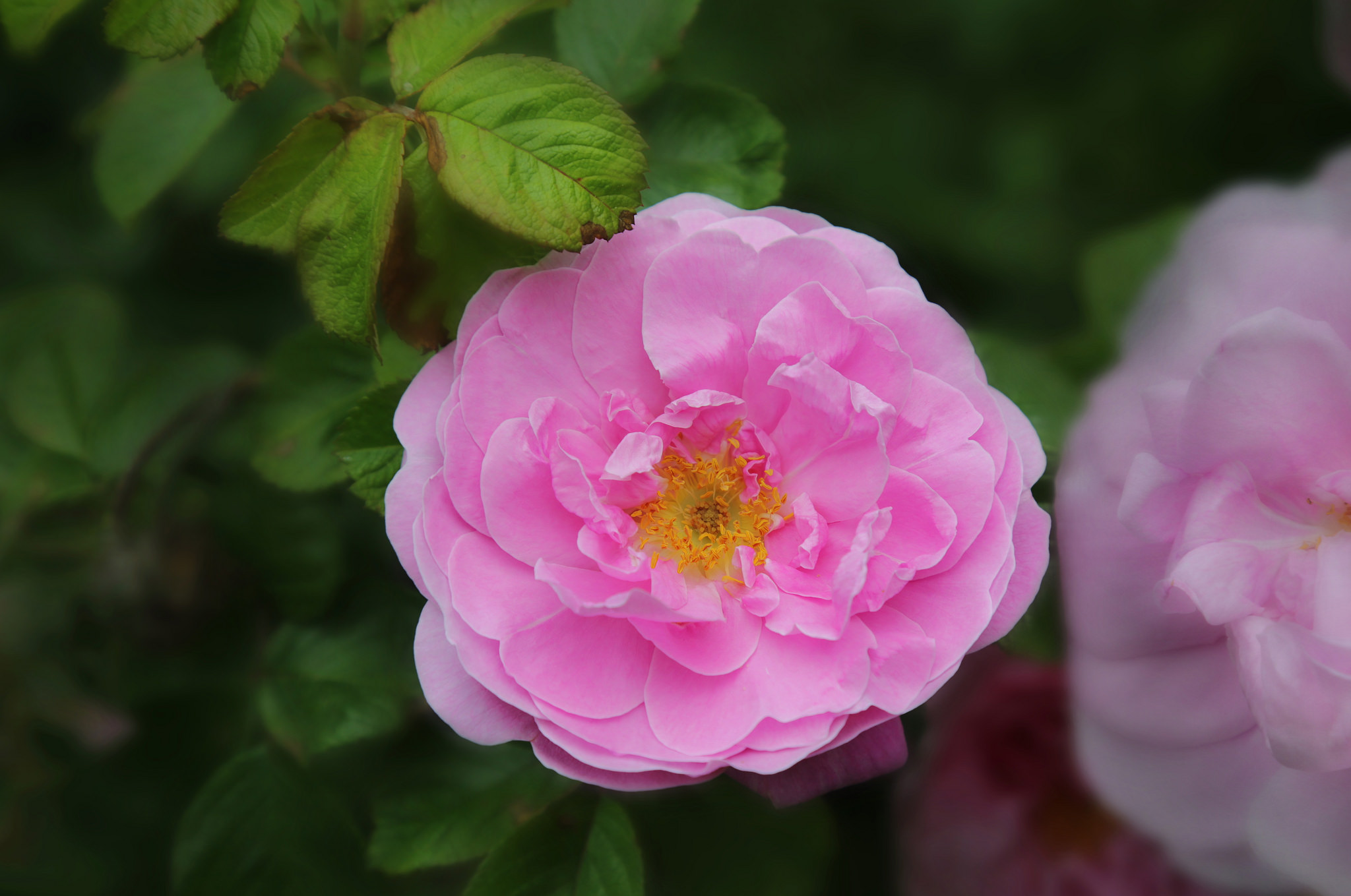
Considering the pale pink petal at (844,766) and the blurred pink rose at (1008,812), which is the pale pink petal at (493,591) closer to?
the pale pink petal at (844,766)

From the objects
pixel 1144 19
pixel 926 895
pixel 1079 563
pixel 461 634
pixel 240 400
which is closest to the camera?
pixel 461 634

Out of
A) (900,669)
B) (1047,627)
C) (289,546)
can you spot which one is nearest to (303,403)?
(289,546)

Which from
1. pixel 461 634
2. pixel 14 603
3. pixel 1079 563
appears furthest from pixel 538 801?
pixel 14 603

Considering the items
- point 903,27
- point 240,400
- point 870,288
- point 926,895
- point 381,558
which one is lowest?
point 926,895

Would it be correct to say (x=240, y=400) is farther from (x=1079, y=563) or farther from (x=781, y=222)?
(x=1079, y=563)

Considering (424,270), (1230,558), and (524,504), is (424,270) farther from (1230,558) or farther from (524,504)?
(1230,558)
